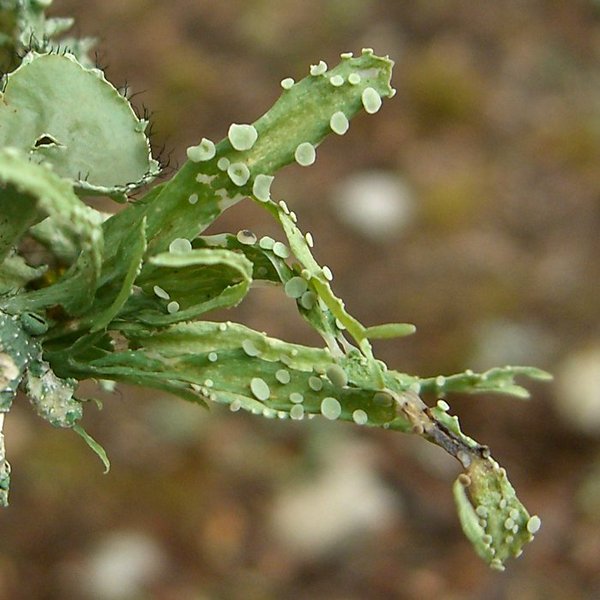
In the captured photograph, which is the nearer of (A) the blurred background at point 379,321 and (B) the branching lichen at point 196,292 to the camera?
(B) the branching lichen at point 196,292

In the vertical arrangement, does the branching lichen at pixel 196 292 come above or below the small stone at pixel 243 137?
below

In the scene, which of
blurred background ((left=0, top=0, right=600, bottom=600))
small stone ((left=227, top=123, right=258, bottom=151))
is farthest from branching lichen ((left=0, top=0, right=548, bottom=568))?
blurred background ((left=0, top=0, right=600, bottom=600))

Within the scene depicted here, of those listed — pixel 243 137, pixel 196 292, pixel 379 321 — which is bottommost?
pixel 379 321

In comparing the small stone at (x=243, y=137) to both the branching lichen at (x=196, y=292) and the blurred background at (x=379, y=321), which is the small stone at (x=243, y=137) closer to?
the branching lichen at (x=196, y=292)

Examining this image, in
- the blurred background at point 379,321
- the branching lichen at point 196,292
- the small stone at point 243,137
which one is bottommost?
the blurred background at point 379,321

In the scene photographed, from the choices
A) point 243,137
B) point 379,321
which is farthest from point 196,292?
point 379,321

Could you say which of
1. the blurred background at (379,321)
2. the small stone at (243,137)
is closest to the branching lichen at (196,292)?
the small stone at (243,137)

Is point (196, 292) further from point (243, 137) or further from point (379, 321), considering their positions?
point (379, 321)

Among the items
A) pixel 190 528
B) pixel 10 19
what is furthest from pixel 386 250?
pixel 10 19
